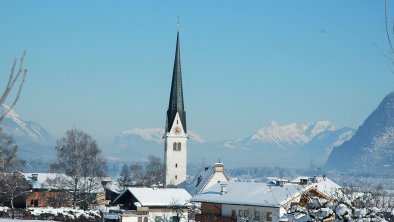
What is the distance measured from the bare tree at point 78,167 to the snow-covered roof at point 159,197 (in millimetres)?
9598

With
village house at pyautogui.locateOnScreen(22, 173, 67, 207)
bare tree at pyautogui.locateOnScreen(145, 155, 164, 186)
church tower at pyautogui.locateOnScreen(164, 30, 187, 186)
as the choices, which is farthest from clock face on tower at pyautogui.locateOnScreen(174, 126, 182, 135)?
village house at pyautogui.locateOnScreen(22, 173, 67, 207)

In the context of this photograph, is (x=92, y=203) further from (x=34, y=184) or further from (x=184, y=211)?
(x=184, y=211)

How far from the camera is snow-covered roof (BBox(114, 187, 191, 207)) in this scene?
155 ft

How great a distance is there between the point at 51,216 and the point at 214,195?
12.4m

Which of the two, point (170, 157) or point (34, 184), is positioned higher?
point (170, 157)

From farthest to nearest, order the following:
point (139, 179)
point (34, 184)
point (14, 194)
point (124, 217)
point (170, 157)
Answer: point (139, 179) < point (170, 157) < point (34, 184) < point (14, 194) < point (124, 217)

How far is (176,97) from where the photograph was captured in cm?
9294

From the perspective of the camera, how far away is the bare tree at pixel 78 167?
5800 cm

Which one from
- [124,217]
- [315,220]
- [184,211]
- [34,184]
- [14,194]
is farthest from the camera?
[34,184]

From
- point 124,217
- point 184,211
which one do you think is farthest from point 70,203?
point 124,217

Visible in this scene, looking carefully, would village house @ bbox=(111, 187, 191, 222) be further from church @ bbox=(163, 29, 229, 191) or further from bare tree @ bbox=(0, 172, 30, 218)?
church @ bbox=(163, 29, 229, 191)

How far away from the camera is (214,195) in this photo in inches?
1688

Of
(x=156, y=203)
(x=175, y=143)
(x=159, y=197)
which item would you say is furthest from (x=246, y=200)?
(x=175, y=143)

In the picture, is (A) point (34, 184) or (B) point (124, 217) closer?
(B) point (124, 217)
